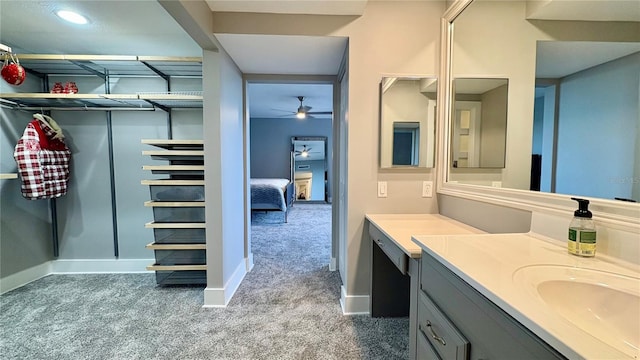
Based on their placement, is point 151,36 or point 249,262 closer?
point 151,36

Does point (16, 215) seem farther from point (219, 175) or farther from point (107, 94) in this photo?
point (219, 175)

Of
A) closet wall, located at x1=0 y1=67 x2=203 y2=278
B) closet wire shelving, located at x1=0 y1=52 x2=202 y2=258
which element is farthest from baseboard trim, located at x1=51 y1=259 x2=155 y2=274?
closet wire shelving, located at x1=0 y1=52 x2=202 y2=258

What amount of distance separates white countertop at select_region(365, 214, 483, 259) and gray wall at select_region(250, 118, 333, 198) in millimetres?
4982

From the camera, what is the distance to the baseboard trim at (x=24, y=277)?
2285 mm

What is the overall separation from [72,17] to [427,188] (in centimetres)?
298

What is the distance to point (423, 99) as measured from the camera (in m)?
1.89

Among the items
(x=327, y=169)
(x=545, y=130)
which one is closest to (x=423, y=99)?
(x=545, y=130)

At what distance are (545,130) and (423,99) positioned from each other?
36.8 inches

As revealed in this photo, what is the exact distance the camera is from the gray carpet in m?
1.56

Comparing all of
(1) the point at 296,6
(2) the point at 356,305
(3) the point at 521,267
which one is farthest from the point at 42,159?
(3) the point at 521,267

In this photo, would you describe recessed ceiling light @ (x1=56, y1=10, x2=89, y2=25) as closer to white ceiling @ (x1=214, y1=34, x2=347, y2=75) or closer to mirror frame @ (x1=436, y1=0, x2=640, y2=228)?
white ceiling @ (x1=214, y1=34, x2=347, y2=75)

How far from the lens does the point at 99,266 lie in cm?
272

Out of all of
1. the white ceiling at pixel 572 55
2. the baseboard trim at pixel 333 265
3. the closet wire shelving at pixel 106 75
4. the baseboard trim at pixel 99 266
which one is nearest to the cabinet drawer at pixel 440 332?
the white ceiling at pixel 572 55

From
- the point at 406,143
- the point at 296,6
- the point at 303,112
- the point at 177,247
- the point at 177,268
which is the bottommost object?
the point at 177,268
